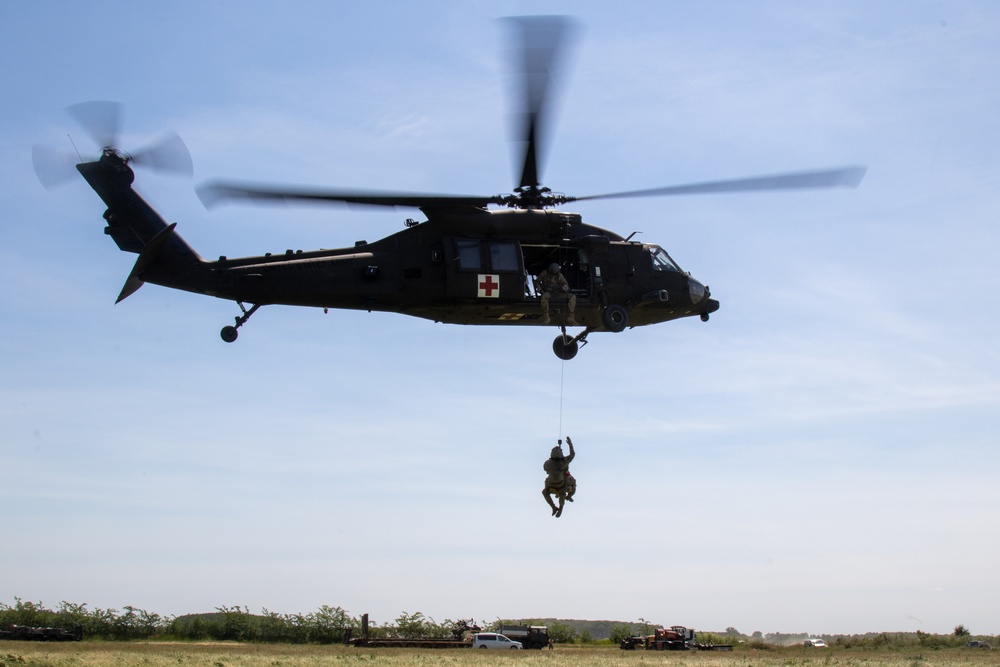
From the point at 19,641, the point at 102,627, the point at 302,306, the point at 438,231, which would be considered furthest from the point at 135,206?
the point at 102,627

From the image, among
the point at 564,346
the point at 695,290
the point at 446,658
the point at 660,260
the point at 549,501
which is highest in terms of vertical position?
the point at 660,260

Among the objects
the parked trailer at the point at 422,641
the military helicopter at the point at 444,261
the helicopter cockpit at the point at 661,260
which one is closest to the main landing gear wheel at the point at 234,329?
the military helicopter at the point at 444,261

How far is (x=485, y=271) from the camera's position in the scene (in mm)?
22250

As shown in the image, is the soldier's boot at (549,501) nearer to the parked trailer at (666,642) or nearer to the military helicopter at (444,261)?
the military helicopter at (444,261)

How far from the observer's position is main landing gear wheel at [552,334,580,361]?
76.3 feet

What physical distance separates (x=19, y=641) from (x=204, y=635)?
8.53 meters

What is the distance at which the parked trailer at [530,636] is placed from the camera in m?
40.0

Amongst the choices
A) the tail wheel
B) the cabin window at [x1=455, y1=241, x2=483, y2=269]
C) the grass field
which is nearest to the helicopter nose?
the tail wheel

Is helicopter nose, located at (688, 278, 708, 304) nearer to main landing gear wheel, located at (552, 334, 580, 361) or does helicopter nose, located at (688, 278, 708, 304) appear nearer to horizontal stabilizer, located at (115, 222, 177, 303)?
main landing gear wheel, located at (552, 334, 580, 361)

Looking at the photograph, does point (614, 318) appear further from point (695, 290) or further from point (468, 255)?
point (468, 255)

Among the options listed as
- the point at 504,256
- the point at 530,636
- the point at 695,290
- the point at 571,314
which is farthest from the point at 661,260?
the point at 530,636

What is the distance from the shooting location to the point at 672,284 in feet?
81.4

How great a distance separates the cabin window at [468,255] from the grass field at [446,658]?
9.86m

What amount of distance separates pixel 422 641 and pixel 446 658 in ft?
29.9
